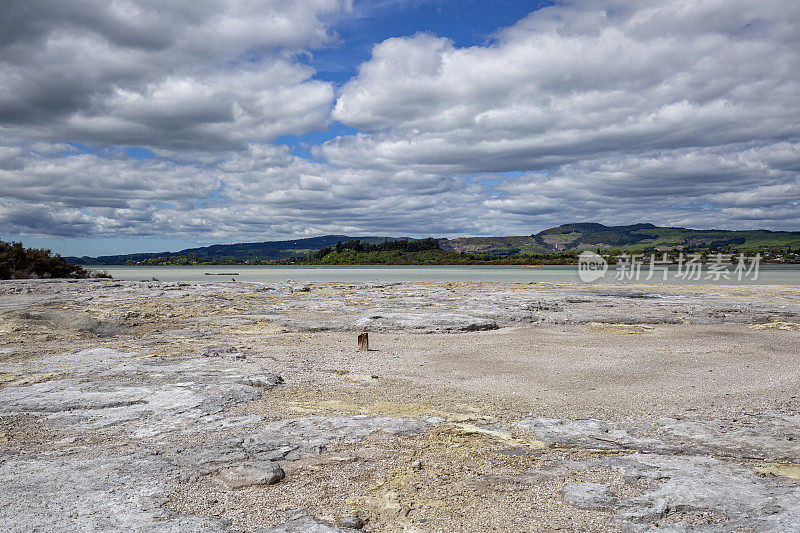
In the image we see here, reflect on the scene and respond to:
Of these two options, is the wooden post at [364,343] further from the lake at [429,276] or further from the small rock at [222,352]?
the lake at [429,276]

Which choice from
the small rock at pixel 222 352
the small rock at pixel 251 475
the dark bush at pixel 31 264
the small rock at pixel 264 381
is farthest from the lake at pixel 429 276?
the small rock at pixel 251 475

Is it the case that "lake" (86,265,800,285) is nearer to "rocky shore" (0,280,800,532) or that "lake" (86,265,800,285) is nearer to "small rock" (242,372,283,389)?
"rocky shore" (0,280,800,532)

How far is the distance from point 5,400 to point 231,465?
4397 millimetres

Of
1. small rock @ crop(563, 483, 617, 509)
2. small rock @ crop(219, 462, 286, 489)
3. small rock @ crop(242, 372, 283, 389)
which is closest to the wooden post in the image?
small rock @ crop(242, 372, 283, 389)

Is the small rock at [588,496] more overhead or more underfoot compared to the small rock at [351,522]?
more underfoot

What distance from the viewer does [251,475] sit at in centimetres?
464

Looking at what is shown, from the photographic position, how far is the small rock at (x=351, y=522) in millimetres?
3750

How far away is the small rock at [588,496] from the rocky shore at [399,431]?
25 mm

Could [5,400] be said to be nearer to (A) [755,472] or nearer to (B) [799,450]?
(A) [755,472]

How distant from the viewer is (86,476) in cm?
450

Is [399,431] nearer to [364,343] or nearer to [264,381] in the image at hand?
[264,381]

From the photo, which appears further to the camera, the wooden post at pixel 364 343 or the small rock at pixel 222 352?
the wooden post at pixel 364 343

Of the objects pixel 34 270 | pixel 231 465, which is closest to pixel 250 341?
pixel 231 465

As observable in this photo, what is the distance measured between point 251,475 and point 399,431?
5.96 feet
